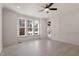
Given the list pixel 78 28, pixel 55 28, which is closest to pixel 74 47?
pixel 78 28

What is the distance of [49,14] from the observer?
8.60 feet

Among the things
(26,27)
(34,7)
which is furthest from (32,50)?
(34,7)

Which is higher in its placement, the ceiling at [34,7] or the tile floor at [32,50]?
the ceiling at [34,7]

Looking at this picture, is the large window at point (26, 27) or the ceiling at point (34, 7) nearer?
the ceiling at point (34, 7)

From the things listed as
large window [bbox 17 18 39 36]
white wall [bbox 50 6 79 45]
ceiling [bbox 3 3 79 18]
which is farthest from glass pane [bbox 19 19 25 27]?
white wall [bbox 50 6 79 45]

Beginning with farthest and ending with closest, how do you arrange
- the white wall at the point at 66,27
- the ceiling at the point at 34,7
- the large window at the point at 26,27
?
1. the white wall at the point at 66,27
2. the large window at the point at 26,27
3. the ceiling at the point at 34,7

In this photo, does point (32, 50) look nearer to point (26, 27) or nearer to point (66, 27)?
point (26, 27)

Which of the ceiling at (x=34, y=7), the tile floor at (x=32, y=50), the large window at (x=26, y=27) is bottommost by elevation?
the tile floor at (x=32, y=50)

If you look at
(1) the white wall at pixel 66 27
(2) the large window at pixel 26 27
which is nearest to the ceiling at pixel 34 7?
(2) the large window at pixel 26 27

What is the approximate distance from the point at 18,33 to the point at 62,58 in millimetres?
1175

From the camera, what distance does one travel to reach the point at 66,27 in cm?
374

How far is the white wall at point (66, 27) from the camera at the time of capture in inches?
133

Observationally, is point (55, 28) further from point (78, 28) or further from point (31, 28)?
point (31, 28)

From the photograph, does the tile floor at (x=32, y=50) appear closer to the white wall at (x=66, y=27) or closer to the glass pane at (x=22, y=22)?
the white wall at (x=66, y=27)
